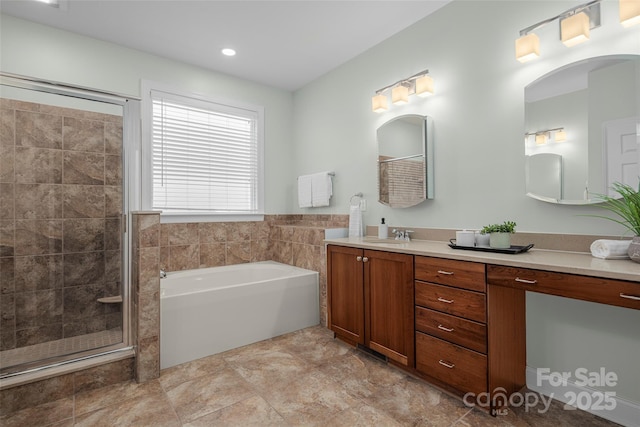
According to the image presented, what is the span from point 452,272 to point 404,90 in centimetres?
162

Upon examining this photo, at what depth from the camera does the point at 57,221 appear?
231 centimetres

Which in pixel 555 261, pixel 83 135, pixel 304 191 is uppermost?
pixel 83 135

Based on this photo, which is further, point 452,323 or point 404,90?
point 404,90

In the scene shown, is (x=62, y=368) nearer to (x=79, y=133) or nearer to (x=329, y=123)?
(x=79, y=133)

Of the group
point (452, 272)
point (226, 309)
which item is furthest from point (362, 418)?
point (226, 309)

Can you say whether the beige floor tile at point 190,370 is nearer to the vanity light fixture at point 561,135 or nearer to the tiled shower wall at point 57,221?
the tiled shower wall at point 57,221

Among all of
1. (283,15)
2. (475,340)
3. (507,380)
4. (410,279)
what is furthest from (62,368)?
(283,15)

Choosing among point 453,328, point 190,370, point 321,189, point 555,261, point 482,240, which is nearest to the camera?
point 555,261

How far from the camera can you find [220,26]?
8.79 ft

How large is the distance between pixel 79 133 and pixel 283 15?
1868 mm

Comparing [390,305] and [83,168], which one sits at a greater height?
[83,168]

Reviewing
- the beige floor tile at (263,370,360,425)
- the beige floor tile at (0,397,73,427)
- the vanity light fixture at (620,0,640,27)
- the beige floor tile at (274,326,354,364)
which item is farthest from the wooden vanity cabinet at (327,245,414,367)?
the beige floor tile at (0,397,73,427)

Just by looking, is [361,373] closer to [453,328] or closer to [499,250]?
[453,328]

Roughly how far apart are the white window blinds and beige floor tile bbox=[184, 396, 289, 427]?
7.09 ft
